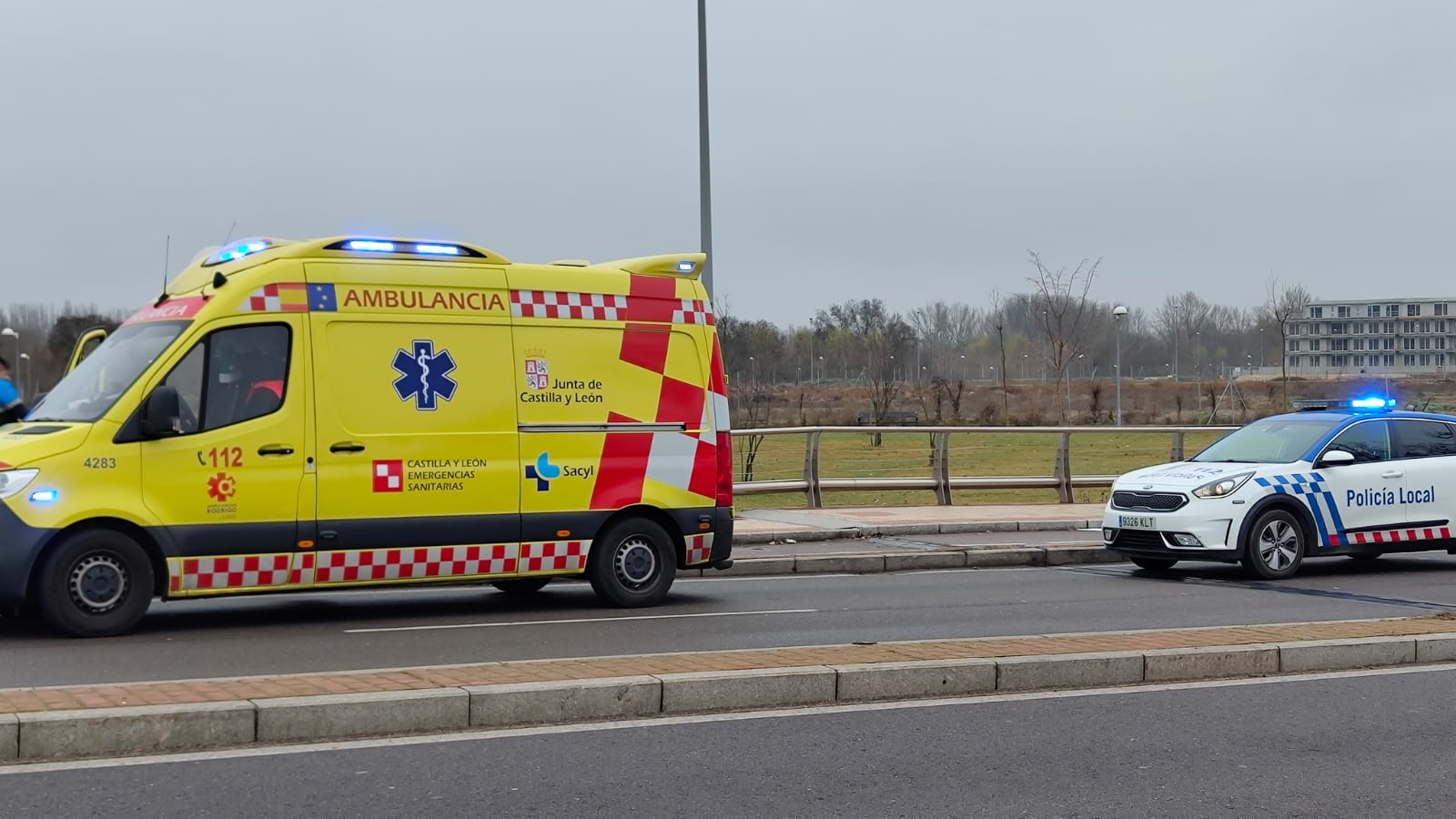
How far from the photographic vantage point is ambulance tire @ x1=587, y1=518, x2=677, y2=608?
11.5 meters

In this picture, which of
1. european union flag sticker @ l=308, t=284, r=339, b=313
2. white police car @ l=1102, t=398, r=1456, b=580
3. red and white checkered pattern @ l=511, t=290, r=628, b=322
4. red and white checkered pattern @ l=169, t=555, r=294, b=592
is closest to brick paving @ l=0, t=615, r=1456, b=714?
red and white checkered pattern @ l=169, t=555, r=294, b=592

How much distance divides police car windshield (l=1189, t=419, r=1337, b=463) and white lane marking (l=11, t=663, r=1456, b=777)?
5769mm

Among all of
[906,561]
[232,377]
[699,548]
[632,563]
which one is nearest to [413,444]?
[232,377]

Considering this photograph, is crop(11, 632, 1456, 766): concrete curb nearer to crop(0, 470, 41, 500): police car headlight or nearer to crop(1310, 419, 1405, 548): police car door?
crop(0, 470, 41, 500): police car headlight

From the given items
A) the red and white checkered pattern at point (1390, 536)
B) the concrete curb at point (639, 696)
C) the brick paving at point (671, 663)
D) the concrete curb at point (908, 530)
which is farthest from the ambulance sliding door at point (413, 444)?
the red and white checkered pattern at point (1390, 536)

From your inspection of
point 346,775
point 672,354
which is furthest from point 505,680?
point 672,354

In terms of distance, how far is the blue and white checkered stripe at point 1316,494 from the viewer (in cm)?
1411

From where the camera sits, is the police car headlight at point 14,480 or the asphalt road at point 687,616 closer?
the asphalt road at point 687,616

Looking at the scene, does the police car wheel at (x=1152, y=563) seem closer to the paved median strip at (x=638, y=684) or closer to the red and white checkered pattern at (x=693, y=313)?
the paved median strip at (x=638, y=684)

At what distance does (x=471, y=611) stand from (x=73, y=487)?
313 centimetres

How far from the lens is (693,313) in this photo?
11992mm

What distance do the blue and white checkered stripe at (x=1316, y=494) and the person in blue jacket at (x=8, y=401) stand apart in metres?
10.5

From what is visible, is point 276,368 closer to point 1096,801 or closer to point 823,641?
point 823,641

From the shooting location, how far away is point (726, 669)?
7785 mm
